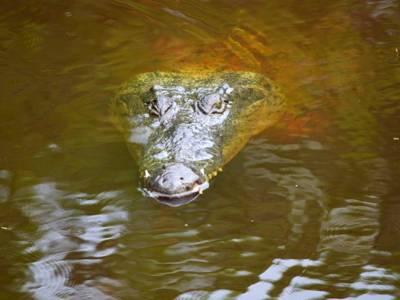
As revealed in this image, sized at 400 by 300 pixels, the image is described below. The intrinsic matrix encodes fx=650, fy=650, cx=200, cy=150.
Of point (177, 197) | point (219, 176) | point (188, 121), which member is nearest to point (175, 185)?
point (177, 197)

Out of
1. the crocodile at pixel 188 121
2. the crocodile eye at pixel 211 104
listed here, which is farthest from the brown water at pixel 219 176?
the crocodile eye at pixel 211 104

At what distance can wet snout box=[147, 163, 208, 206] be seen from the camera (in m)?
4.19

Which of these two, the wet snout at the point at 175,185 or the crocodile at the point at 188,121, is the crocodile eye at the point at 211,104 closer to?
the crocodile at the point at 188,121

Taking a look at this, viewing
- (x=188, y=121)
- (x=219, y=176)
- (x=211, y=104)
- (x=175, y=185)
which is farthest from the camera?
(x=211, y=104)

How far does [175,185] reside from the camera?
13.7 ft

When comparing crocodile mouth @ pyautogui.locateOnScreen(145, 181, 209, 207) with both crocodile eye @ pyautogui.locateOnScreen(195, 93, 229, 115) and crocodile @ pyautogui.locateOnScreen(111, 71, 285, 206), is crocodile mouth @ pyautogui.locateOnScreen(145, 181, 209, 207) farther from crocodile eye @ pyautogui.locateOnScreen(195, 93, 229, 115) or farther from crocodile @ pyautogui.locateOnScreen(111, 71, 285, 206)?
crocodile eye @ pyautogui.locateOnScreen(195, 93, 229, 115)

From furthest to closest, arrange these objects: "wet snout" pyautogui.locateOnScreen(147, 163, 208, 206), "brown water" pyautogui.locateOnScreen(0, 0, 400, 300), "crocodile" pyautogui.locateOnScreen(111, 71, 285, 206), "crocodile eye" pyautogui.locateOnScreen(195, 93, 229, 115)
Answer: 1. "crocodile eye" pyautogui.locateOnScreen(195, 93, 229, 115)
2. "crocodile" pyautogui.locateOnScreen(111, 71, 285, 206)
3. "wet snout" pyautogui.locateOnScreen(147, 163, 208, 206)
4. "brown water" pyautogui.locateOnScreen(0, 0, 400, 300)

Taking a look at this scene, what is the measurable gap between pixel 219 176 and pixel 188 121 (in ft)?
1.70

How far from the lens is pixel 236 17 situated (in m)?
7.39

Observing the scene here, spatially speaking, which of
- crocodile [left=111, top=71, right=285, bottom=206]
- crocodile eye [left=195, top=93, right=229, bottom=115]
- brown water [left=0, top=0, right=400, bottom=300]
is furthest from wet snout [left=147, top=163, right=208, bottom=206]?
crocodile eye [left=195, top=93, right=229, bottom=115]

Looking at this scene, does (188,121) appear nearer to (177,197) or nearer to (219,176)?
→ (219,176)

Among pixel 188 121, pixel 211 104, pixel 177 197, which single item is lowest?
pixel 177 197

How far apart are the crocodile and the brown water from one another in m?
0.16

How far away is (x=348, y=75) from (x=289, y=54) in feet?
2.42
